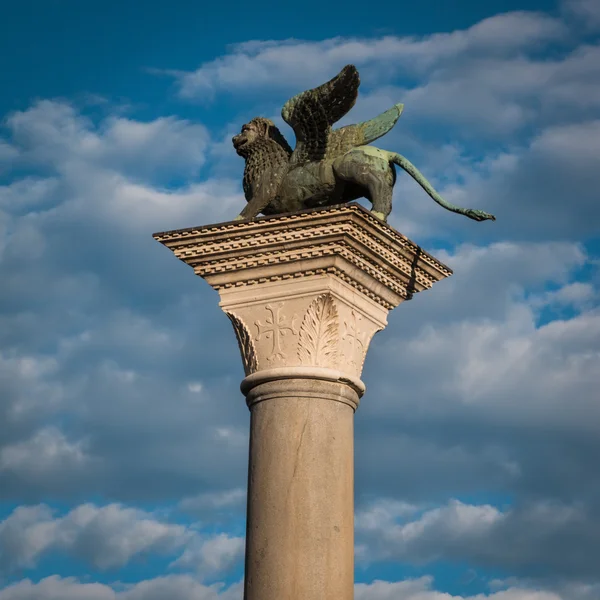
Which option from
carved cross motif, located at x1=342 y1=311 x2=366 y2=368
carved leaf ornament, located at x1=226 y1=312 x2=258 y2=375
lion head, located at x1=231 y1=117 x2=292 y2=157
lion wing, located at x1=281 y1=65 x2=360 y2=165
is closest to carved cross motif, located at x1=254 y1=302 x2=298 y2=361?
carved leaf ornament, located at x1=226 y1=312 x2=258 y2=375

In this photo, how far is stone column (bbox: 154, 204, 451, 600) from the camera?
1302cm

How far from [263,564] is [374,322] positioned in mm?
3188

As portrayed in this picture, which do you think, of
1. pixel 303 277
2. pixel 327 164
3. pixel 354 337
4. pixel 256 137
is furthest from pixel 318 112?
pixel 354 337

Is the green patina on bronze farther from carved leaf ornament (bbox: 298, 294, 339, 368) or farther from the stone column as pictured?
carved leaf ornament (bbox: 298, 294, 339, 368)

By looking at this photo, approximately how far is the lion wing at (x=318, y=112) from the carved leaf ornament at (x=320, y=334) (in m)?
2.22

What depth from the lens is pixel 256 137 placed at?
15844 mm

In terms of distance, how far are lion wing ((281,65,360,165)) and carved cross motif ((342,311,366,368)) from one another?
2.18 metres

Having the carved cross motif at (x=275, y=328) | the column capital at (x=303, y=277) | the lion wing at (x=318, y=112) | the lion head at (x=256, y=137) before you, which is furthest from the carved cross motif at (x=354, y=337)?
the lion head at (x=256, y=137)

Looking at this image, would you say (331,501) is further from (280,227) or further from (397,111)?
(397,111)

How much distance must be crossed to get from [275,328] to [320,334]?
0.52 meters

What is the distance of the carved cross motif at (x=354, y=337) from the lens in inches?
555

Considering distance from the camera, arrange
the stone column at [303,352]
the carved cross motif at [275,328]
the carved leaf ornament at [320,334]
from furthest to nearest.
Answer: the carved cross motif at [275,328] < the carved leaf ornament at [320,334] < the stone column at [303,352]

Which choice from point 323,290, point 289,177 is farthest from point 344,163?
point 323,290

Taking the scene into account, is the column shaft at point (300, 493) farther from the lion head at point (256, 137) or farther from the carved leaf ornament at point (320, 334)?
the lion head at point (256, 137)
